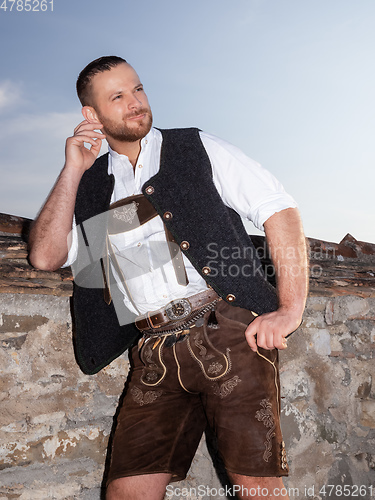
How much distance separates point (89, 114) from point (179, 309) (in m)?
1.05

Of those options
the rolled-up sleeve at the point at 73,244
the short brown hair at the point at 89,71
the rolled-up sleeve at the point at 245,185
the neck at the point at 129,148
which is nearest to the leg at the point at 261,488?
the rolled-up sleeve at the point at 245,185

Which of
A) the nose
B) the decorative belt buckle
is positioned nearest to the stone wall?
the decorative belt buckle

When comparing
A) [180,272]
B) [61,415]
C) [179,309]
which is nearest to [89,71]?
[180,272]

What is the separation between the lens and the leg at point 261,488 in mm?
1869

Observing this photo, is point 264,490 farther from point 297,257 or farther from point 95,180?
point 95,180

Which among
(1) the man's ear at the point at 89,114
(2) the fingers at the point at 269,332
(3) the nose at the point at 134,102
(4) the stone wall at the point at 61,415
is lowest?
(4) the stone wall at the point at 61,415

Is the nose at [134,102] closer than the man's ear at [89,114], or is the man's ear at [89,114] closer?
the nose at [134,102]

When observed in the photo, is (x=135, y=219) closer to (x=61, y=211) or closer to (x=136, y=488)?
(x=61, y=211)

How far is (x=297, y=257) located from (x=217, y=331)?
1.45ft

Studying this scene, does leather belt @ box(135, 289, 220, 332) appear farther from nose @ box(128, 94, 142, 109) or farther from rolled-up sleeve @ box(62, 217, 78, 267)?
nose @ box(128, 94, 142, 109)

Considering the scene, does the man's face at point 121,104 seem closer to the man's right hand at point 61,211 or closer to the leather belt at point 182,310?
the man's right hand at point 61,211

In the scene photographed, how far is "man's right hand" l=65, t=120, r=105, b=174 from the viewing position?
230 cm

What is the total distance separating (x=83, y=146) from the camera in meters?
2.37

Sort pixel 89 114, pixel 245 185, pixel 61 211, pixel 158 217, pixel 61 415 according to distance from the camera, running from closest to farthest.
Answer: pixel 245 185
pixel 158 217
pixel 61 211
pixel 89 114
pixel 61 415
